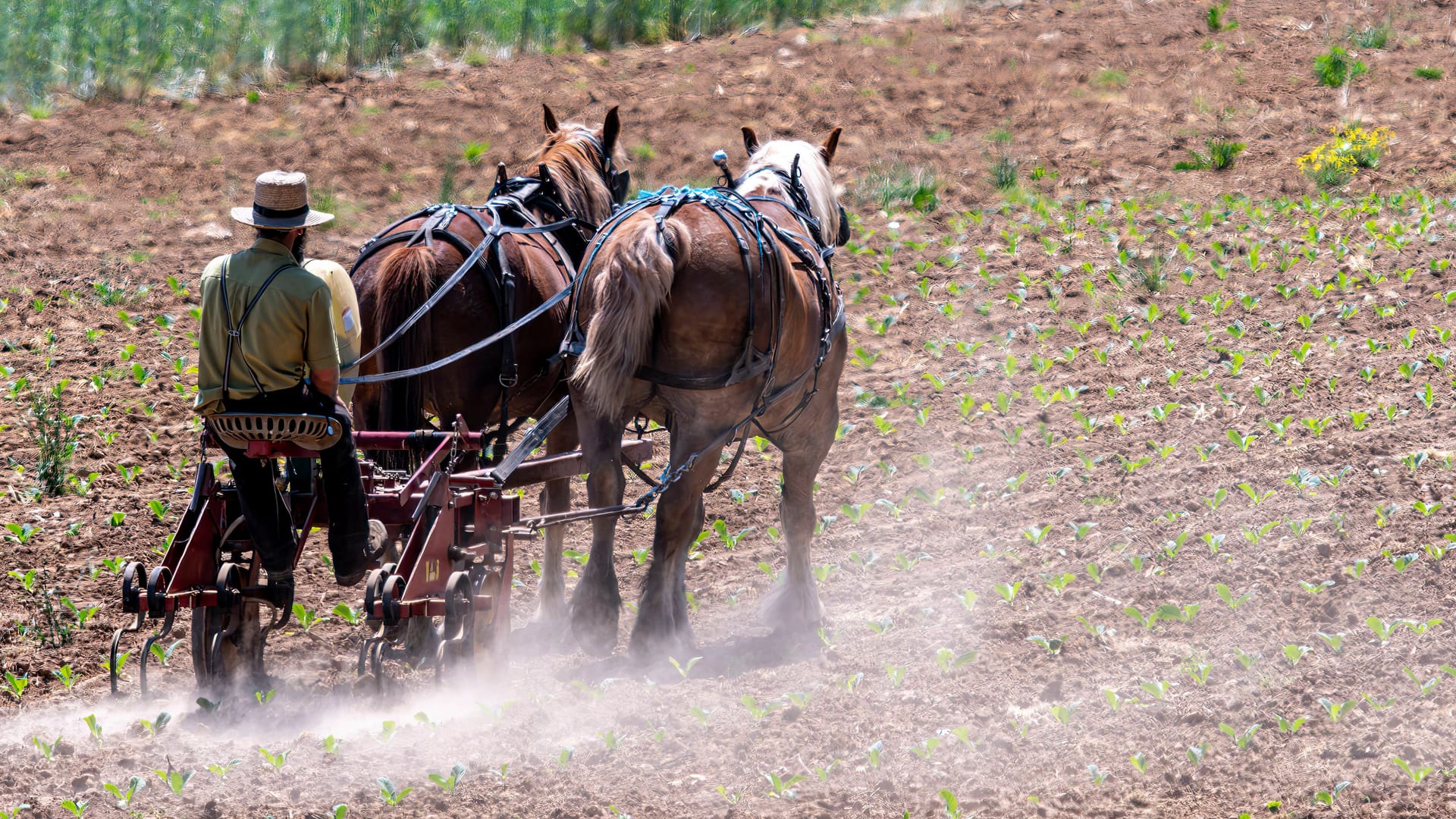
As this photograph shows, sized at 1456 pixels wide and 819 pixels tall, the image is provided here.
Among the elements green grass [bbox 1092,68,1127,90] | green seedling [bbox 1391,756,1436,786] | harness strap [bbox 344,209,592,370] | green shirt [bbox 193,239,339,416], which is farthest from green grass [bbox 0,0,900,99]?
green seedling [bbox 1391,756,1436,786]

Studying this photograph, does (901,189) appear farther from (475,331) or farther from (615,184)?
(475,331)

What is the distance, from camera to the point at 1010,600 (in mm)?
5676

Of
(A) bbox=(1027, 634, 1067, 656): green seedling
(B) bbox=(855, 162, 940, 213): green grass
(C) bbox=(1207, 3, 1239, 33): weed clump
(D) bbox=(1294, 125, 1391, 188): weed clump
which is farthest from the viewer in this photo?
(C) bbox=(1207, 3, 1239, 33): weed clump

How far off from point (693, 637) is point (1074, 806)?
1.92m

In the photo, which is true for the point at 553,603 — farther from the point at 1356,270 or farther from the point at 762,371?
the point at 1356,270

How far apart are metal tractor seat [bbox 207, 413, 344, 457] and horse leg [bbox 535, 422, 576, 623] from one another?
178cm

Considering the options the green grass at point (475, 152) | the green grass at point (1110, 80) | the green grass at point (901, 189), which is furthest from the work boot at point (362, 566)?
the green grass at point (1110, 80)

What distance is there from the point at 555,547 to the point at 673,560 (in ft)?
3.15

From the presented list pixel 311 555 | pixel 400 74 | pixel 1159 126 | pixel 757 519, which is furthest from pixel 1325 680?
pixel 400 74

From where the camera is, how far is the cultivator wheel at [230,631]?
4.66 meters

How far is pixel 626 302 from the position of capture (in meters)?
4.94

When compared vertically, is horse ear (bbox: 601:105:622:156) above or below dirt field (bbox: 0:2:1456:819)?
above

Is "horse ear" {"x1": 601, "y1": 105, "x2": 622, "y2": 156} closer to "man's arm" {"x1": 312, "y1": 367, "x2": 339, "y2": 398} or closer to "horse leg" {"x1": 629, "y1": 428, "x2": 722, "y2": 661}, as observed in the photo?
"horse leg" {"x1": 629, "y1": 428, "x2": 722, "y2": 661}

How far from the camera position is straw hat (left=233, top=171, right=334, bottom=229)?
4301mm
